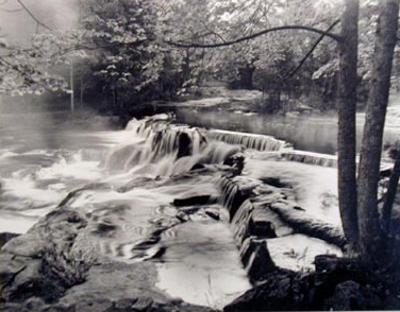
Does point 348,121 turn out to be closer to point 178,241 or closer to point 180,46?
point 180,46

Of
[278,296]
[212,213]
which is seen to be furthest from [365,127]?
[212,213]

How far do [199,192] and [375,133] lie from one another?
2.26 metres

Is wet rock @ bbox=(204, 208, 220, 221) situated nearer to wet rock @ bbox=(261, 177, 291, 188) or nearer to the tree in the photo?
wet rock @ bbox=(261, 177, 291, 188)

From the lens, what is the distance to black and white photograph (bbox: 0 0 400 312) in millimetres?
2822

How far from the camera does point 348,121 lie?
9.67ft

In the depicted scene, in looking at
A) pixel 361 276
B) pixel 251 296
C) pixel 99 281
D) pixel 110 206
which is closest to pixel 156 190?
pixel 110 206

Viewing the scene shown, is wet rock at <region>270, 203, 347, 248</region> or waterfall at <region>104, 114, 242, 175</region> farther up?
waterfall at <region>104, 114, 242, 175</region>

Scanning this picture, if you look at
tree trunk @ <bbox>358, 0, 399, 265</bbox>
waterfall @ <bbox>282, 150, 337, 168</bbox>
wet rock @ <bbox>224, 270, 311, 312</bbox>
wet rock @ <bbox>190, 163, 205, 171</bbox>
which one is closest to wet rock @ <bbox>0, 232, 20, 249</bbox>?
wet rock @ <bbox>224, 270, 311, 312</bbox>

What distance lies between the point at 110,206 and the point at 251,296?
2.10m

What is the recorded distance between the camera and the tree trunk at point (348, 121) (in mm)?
2871

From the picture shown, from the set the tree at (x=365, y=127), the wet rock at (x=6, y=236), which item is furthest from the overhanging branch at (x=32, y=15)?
the wet rock at (x=6, y=236)

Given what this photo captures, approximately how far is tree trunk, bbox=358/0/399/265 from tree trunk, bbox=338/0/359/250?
0.09 metres

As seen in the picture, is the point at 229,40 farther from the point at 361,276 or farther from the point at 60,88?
the point at 361,276

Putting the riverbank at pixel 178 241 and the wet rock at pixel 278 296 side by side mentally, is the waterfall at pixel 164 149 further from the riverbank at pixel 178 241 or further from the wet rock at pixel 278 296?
the wet rock at pixel 278 296
